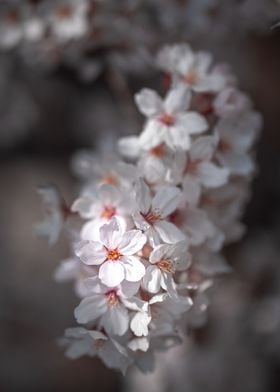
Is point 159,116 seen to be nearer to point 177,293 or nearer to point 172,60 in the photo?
point 172,60

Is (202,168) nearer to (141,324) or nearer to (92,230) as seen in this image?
(92,230)

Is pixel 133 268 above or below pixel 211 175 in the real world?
below

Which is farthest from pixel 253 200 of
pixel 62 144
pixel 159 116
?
pixel 159 116

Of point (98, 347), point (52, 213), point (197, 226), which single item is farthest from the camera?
point (52, 213)

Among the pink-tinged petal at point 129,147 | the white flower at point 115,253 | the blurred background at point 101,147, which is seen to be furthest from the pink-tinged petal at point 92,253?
the blurred background at point 101,147

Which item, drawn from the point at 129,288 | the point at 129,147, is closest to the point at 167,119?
the point at 129,147

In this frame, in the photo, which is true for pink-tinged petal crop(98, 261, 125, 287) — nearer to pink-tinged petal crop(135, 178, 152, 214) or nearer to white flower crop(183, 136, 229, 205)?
pink-tinged petal crop(135, 178, 152, 214)
